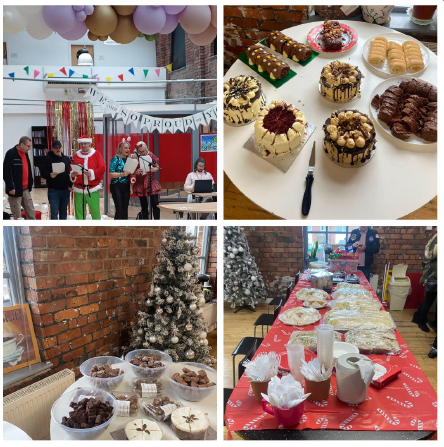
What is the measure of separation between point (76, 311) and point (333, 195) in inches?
53.4

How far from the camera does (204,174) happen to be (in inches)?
122

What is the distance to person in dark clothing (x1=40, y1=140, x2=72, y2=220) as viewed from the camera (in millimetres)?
2221

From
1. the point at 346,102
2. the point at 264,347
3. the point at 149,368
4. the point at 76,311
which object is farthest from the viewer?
the point at 76,311

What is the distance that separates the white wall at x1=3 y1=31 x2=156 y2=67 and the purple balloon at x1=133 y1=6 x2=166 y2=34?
4.78 metres

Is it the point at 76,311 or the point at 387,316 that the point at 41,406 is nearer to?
the point at 76,311

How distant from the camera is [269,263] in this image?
1.90m

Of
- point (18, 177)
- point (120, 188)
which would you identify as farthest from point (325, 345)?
point (18, 177)

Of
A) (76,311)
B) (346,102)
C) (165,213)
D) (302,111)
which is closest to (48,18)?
(302,111)

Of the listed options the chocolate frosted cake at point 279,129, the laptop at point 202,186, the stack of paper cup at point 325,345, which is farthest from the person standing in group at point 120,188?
the stack of paper cup at point 325,345

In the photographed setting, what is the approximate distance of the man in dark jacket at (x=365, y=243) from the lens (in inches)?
52.9

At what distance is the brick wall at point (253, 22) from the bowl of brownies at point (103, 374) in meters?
1.47

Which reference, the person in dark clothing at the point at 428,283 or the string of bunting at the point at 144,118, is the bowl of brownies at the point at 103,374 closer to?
the person in dark clothing at the point at 428,283

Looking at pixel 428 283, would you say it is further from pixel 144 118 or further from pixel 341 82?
pixel 144 118

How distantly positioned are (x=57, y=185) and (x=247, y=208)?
150 centimetres
